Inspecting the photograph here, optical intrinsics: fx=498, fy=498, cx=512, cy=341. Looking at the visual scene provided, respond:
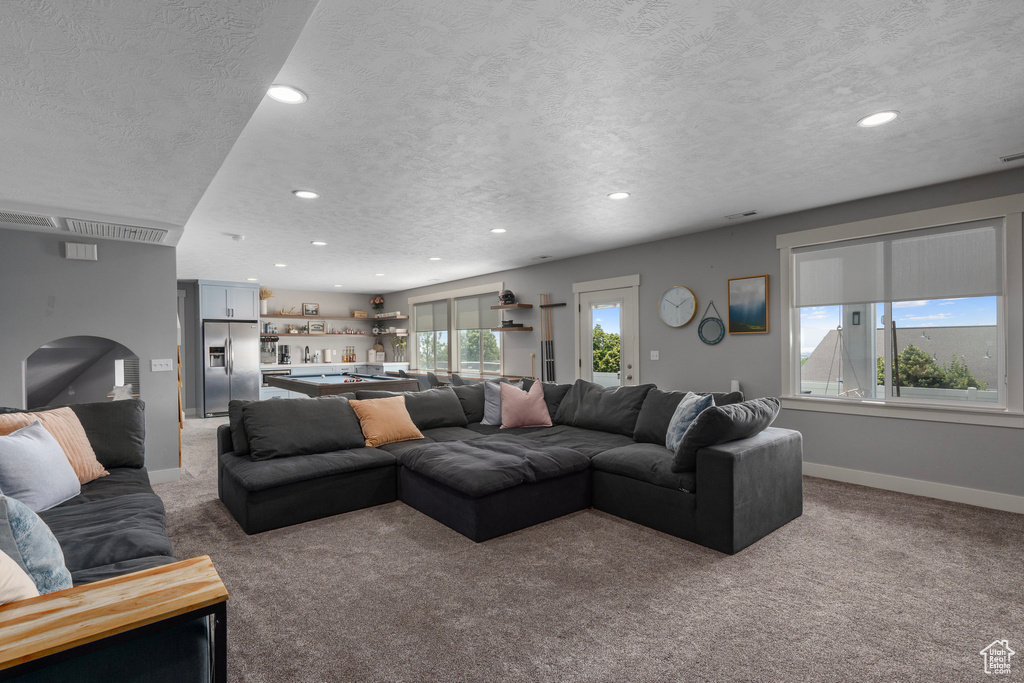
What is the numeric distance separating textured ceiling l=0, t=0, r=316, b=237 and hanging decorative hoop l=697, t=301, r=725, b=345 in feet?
14.7

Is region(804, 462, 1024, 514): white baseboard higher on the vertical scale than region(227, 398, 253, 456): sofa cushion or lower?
lower

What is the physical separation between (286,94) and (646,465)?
2.92 metres

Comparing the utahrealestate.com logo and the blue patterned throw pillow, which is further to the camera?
the blue patterned throw pillow

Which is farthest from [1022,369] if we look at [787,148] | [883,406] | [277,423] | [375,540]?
[277,423]

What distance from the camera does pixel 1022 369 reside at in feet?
11.5

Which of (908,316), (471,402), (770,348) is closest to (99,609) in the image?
(471,402)

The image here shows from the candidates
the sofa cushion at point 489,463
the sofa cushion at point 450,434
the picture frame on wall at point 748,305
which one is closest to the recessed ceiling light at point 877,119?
the picture frame on wall at point 748,305

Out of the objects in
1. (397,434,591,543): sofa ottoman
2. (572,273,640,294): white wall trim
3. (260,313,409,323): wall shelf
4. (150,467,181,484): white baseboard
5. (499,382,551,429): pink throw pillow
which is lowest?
(150,467,181,484): white baseboard

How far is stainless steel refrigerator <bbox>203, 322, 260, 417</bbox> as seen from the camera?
28.0 feet

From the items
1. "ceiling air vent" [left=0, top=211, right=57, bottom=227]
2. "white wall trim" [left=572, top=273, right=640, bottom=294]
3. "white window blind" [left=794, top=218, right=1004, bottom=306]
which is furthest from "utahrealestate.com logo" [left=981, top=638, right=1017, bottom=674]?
"ceiling air vent" [left=0, top=211, right=57, bottom=227]

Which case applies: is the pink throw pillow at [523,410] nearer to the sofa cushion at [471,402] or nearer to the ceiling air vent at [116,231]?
the sofa cushion at [471,402]

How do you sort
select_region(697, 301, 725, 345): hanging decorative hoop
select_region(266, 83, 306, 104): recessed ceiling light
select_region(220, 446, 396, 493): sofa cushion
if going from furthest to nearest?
select_region(697, 301, 725, 345): hanging decorative hoop
select_region(220, 446, 396, 493): sofa cushion
select_region(266, 83, 306, 104): recessed ceiling light

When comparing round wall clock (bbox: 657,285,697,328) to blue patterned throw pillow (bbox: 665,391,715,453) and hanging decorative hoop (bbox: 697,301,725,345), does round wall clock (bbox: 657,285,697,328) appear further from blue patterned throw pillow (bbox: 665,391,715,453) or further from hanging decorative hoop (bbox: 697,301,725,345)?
blue patterned throw pillow (bbox: 665,391,715,453)

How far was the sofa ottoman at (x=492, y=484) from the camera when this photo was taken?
3.06 m
